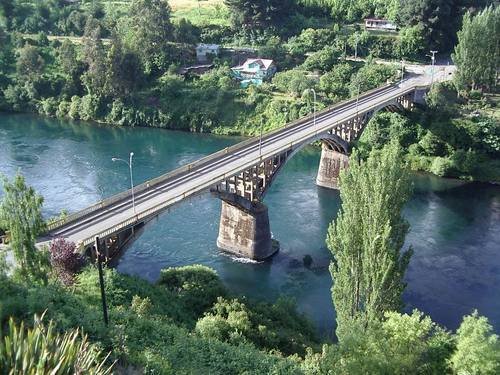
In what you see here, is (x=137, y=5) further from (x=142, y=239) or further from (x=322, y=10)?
(x=142, y=239)

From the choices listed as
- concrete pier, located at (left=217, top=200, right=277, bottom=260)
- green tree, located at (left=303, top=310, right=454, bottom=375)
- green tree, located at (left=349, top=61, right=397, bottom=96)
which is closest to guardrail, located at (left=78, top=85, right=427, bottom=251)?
concrete pier, located at (left=217, top=200, right=277, bottom=260)

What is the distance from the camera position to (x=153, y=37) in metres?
98.2

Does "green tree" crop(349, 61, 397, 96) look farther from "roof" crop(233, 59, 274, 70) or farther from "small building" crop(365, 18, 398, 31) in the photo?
"small building" crop(365, 18, 398, 31)

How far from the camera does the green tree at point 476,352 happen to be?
21.8 metres

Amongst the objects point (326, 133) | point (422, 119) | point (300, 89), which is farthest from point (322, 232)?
point (300, 89)

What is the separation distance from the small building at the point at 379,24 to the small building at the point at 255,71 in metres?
22.8

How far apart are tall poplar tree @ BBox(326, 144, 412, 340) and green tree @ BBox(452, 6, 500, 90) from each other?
4711 cm

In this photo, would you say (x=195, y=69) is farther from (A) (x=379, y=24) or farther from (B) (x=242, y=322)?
(B) (x=242, y=322)

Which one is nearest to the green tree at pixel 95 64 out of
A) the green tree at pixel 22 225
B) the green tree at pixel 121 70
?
the green tree at pixel 121 70

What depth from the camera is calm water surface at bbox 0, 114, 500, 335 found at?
44.2 m

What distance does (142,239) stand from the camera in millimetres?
51156

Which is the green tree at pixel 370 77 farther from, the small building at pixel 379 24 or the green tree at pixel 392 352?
the green tree at pixel 392 352

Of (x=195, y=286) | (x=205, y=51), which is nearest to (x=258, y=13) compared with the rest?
(x=205, y=51)

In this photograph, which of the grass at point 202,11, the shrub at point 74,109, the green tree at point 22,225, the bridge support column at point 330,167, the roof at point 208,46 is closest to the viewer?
the green tree at point 22,225
